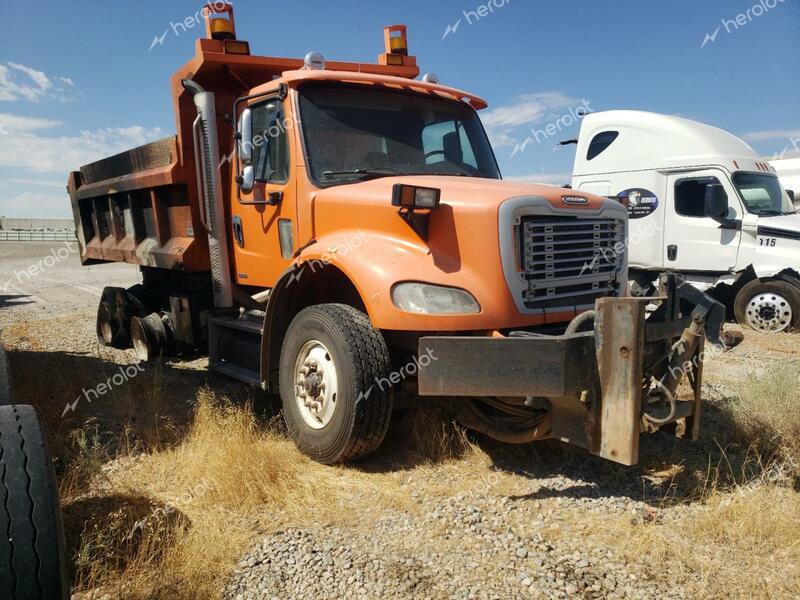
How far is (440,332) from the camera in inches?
150

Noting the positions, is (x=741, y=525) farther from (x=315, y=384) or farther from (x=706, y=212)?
(x=706, y=212)

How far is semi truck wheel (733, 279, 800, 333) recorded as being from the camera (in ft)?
29.6

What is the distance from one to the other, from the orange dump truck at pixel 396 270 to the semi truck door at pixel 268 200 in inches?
0.8

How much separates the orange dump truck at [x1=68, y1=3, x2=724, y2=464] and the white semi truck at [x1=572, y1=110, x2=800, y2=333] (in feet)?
18.0

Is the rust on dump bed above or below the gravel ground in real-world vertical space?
above

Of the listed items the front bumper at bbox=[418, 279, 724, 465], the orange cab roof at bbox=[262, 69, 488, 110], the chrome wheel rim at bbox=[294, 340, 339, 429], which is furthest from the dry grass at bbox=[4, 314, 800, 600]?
the orange cab roof at bbox=[262, 69, 488, 110]

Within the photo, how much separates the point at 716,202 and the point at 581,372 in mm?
7526

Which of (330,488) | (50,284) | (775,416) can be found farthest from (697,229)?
(50,284)

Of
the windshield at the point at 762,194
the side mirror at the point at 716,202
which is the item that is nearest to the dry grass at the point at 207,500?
the side mirror at the point at 716,202

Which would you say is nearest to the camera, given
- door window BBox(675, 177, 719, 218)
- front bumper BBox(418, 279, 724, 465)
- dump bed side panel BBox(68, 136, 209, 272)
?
front bumper BBox(418, 279, 724, 465)

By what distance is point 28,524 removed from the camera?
2.24m

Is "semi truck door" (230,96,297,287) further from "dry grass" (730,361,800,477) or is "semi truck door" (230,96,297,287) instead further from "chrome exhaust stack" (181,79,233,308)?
"dry grass" (730,361,800,477)

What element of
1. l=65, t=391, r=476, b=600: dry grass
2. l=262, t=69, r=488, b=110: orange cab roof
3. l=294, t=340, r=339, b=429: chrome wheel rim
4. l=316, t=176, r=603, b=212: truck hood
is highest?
l=262, t=69, r=488, b=110: orange cab roof

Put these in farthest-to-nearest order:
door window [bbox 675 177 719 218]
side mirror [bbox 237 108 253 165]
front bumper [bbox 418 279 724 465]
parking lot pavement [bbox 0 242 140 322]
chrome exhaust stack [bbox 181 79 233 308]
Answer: parking lot pavement [bbox 0 242 140 322]
door window [bbox 675 177 719 218]
chrome exhaust stack [bbox 181 79 233 308]
side mirror [bbox 237 108 253 165]
front bumper [bbox 418 279 724 465]
